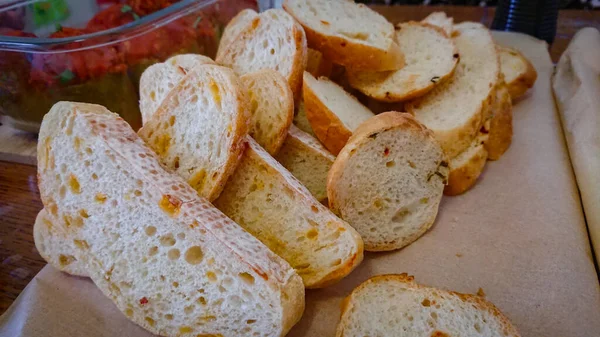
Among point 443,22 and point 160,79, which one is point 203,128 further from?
point 443,22

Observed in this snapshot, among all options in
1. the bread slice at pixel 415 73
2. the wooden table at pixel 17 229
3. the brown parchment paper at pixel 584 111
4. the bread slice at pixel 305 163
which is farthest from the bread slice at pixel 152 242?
the brown parchment paper at pixel 584 111

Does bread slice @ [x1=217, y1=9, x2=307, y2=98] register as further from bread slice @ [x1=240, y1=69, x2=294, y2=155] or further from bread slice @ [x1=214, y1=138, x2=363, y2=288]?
bread slice @ [x1=214, y1=138, x2=363, y2=288]

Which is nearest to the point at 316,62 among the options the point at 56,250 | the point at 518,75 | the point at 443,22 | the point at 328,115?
the point at 328,115

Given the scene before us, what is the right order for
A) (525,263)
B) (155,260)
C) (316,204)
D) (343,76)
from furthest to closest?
(343,76)
(525,263)
(316,204)
(155,260)

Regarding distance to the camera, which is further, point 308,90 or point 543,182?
point 543,182

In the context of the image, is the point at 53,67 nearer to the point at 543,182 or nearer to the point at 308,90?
the point at 308,90

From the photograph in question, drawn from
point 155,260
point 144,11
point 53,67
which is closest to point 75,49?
point 53,67
